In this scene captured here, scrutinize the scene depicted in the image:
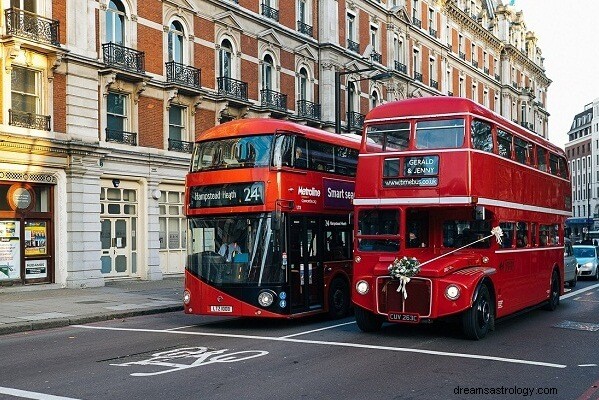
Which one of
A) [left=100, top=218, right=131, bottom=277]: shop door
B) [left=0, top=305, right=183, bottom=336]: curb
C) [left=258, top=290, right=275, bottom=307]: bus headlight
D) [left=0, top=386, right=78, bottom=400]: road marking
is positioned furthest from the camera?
[left=100, top=218, right=131, bottom=277]: shop door

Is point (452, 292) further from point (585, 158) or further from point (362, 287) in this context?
point (585, 158)

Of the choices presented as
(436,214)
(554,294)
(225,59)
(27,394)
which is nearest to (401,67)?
(225,59)

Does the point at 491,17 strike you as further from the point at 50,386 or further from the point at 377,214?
the point at 50,386

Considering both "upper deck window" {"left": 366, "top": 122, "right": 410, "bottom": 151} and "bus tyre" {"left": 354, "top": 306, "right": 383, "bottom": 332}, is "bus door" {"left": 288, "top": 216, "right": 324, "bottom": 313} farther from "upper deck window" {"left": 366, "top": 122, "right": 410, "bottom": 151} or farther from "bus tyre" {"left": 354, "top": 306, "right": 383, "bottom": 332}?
"upper deck window" {"left": 366, "top": 122, "right": 410, "bottom": 151}

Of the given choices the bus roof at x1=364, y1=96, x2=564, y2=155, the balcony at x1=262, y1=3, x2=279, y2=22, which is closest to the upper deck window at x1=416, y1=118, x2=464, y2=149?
the bus roof at x1=364, y1=96, x2=564, y2=155

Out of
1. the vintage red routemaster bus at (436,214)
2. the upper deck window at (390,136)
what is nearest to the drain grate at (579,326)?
the vintage red routemaster bus at (436,214)

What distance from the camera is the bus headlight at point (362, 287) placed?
1280 cm

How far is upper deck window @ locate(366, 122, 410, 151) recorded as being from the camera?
1309 centimetres

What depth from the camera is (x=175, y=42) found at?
28.3 m

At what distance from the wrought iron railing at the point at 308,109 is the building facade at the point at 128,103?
0.06 metres

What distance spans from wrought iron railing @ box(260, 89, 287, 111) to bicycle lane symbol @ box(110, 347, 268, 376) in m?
22.6

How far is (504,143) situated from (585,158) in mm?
111715

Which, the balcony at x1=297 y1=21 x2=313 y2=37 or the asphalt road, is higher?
the balcony at x1=297 y1=21 x2=313 y2=37

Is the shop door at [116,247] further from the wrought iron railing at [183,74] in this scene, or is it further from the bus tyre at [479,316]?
the bus tyre at [479,316]
